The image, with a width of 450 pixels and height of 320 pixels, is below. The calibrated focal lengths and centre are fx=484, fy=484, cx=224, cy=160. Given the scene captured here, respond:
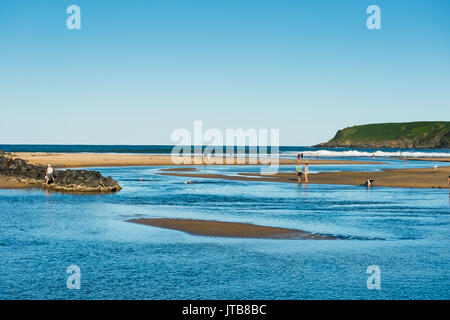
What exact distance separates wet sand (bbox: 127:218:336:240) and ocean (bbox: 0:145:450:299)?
783 millimetres

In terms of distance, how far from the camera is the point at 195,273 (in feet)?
47.7

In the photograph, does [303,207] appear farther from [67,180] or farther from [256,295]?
[67,180]

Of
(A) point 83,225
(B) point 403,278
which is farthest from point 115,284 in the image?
(A) point 83,225

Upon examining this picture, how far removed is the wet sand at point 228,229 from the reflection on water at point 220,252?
2.83 ft

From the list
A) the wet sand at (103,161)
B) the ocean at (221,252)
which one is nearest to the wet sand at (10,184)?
the ocean at (221,252)

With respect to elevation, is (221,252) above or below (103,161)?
below

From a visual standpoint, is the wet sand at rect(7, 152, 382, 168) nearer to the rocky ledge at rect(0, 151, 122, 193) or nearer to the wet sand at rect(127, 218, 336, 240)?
the rocky ledge at rect(0, 151, 122, 193)

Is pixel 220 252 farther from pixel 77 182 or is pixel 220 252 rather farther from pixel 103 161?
pixel 103 161

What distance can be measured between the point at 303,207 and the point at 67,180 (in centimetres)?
2035

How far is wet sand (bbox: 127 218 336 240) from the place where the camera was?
66.9 feet

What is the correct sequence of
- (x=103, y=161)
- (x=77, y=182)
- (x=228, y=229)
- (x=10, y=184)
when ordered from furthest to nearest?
1. (x=103, y=161)
2. (x=10, y=184)
3. (x=77, y=182)
4. (x=228, y=229)

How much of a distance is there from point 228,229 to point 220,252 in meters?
4.55

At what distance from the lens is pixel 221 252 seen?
17.4 meters

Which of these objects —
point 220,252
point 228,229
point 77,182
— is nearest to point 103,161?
point 77,182
